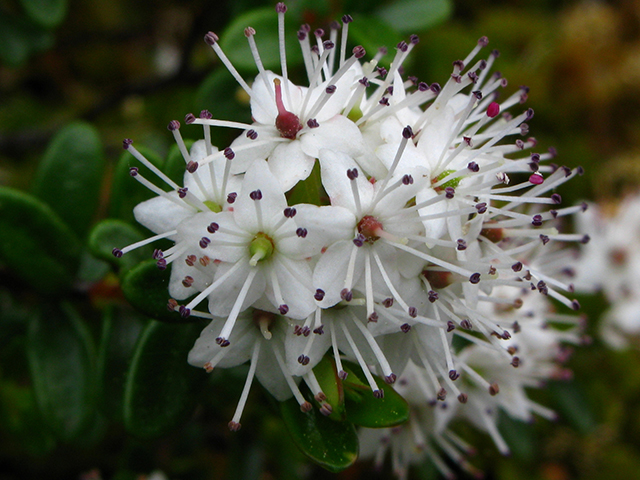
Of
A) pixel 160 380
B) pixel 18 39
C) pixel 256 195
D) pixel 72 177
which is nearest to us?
pixel 256 195

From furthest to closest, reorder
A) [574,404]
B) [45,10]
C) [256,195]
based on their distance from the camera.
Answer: [574,404]
[45,10]
[256,195]

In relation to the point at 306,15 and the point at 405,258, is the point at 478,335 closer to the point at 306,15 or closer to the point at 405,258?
the point at 405,258

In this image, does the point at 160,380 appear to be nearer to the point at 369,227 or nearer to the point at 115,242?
the point at 115,242

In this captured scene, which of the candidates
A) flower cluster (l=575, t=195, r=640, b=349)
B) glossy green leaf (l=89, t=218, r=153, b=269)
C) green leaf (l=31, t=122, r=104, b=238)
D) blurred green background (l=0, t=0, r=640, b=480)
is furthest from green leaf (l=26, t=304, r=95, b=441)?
flower cluster (l=575, t=195, r=640, b=349)

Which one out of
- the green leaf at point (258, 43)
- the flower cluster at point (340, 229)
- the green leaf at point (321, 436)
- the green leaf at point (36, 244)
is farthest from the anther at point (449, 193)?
the green leaf at point (36, 244)

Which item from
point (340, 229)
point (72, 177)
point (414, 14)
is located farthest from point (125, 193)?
point (414, 14)

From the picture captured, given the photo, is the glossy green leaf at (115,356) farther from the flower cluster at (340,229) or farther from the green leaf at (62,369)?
the flower cluster at (340,229)

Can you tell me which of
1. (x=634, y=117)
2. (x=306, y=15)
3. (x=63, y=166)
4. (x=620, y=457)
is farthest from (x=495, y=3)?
(x=63, y=166)
